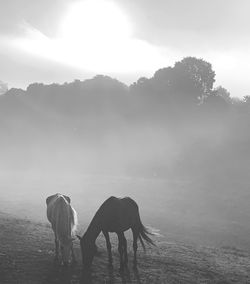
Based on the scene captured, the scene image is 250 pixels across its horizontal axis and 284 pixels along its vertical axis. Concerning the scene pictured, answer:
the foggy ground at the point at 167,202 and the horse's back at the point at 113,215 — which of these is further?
the foggy ground at the point at 167,202

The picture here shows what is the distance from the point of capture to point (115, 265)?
545 inches

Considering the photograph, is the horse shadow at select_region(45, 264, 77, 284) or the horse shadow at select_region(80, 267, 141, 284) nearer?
the horse shadow at select_region(45, 264, 77, 284)

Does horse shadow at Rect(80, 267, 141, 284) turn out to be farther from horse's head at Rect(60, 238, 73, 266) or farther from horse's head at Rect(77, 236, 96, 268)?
horse's head at Rect(60, 238, 73, 266)

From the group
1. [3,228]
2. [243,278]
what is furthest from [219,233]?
[3,228]

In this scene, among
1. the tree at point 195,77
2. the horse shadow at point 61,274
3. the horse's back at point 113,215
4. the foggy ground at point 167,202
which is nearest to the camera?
the horse shadow at point 61,274

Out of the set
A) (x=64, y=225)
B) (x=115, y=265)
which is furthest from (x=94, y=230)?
(x=115, y=265)

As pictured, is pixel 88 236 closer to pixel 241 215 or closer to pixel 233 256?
pixel 233 256

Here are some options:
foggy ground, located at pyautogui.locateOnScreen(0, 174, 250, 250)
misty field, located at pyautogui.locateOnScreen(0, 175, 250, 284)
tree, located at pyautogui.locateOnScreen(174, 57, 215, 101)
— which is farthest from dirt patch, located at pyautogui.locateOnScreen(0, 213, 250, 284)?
tree, located at pyautogui.locateOnScreen(174, 57, 215, 101)

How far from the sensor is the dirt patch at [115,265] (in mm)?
12164

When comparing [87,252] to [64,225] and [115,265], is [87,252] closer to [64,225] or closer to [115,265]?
[64,225]

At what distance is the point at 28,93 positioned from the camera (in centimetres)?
9012

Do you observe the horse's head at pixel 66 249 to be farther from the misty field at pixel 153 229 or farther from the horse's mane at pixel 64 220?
the misty field at pixel 153 229

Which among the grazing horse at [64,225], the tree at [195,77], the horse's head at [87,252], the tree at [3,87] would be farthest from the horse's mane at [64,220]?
the tree at [3,87]

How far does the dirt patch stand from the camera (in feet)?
39.9
